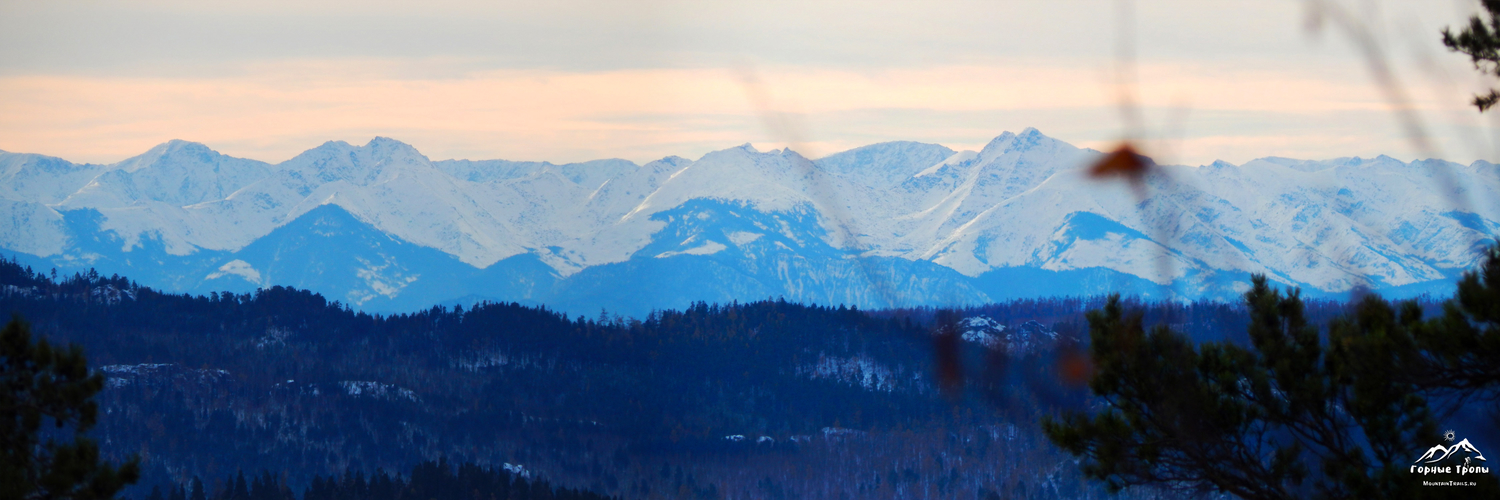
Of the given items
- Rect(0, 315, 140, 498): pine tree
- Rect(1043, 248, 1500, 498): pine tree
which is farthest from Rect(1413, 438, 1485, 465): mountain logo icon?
Rect(0, 315, 140, 498): pine tree

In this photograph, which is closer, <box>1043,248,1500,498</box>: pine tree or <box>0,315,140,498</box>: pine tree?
<box>1043,248,1500,498</box>: pine tree

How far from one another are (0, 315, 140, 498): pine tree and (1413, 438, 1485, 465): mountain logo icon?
35.2 m

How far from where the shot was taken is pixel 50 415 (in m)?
41.8

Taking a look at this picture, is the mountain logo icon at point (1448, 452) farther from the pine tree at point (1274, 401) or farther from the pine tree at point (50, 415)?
the pine tree at point (50, 415)

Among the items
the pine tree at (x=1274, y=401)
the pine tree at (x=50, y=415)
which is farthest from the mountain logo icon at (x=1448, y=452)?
the pine tree at (x=50, y=415)

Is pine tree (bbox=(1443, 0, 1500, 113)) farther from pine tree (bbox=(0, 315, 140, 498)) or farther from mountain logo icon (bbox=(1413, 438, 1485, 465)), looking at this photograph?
pine tree (bbox=(0, 315, 140, 498))

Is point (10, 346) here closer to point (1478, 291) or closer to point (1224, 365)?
point (1224, 365)

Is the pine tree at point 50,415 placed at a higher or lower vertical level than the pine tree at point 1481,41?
lower

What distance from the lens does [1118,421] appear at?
Answer: 130 ft

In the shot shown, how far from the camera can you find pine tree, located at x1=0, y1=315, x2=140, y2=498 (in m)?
40.4

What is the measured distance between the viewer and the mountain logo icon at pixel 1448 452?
111 feet

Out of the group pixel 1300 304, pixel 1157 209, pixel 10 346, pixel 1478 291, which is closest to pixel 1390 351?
pixel 1478 291

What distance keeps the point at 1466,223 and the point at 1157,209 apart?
354 inches

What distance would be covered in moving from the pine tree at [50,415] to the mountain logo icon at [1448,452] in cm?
3518
